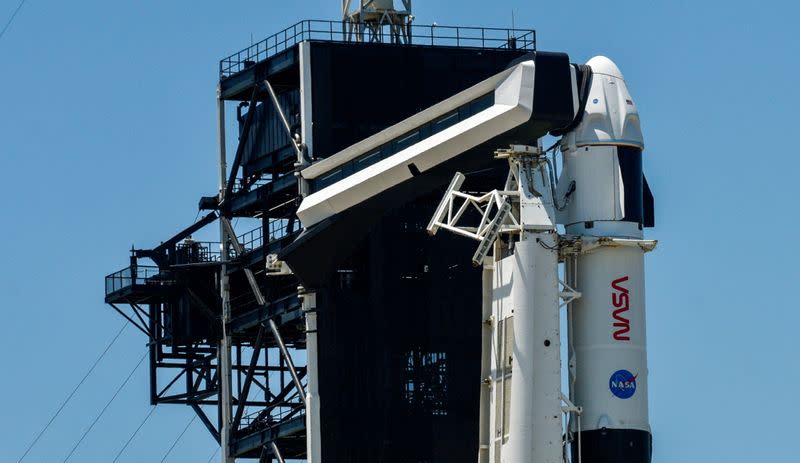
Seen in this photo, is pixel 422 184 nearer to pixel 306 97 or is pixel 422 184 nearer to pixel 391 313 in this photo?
pixel 391 313

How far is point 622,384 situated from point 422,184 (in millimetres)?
12530

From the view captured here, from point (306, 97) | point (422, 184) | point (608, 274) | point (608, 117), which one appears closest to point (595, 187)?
point (608, 117)

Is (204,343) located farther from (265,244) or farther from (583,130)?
(583,130)

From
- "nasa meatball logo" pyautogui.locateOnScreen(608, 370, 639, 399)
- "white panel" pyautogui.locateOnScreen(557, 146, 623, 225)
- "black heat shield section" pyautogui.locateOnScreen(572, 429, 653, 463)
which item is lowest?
"black heat shield section" pyautogui.locateOnScreen(572, 429, 653, 463)

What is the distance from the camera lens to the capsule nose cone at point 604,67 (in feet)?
256

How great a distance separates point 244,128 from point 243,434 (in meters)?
12.5

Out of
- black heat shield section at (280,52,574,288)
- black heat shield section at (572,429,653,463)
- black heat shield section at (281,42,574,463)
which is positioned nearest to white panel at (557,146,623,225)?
black heat shield section at (280,52,574,288)

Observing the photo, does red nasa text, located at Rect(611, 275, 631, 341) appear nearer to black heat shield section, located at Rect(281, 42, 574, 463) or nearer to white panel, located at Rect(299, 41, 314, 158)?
black heat shield section, located at Rect(281, 42, 574, 463)

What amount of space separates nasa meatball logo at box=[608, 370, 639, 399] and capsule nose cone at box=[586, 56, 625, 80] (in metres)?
8.91

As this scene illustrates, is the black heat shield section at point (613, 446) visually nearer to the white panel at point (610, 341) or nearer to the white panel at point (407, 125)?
the white panel at point (610, 341)

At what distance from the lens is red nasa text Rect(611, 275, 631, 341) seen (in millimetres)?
76125

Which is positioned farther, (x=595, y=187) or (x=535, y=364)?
(x=595, y=187)

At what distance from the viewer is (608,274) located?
76438 mm

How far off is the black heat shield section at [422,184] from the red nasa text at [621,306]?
5016 mm
